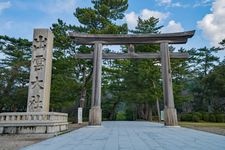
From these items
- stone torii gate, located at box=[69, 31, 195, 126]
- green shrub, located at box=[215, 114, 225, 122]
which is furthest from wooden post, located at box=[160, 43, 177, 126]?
green shrub, located at box=[215, 114, 225, 122]

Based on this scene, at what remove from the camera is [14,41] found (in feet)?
94.9

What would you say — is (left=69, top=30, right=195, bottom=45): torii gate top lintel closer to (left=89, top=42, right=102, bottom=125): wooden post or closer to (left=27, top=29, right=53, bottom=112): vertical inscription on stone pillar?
(left=89, top=42, right=102, bottom=125): wooden post

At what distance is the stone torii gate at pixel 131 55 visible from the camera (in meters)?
15.6

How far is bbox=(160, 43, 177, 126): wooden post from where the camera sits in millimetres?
A: 15359

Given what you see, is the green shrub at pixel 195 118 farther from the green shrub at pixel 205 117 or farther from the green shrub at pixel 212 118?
the green shrub at pixel 212 118

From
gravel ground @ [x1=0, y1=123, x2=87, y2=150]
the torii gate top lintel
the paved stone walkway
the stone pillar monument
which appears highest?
the torii gate top lintel

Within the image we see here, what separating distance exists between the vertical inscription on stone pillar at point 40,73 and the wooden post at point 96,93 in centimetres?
331

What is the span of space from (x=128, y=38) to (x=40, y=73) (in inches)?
268

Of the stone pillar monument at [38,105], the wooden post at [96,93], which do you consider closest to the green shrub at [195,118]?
the wooden post at [96,93]

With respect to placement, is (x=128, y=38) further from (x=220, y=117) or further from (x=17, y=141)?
(x=220, y=117)

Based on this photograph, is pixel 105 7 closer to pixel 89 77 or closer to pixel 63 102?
pixel 89 77

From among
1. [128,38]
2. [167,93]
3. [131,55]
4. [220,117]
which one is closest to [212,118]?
[220,117]

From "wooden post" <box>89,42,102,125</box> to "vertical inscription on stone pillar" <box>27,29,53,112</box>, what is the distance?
10.8ft

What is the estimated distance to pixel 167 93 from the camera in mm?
15789
